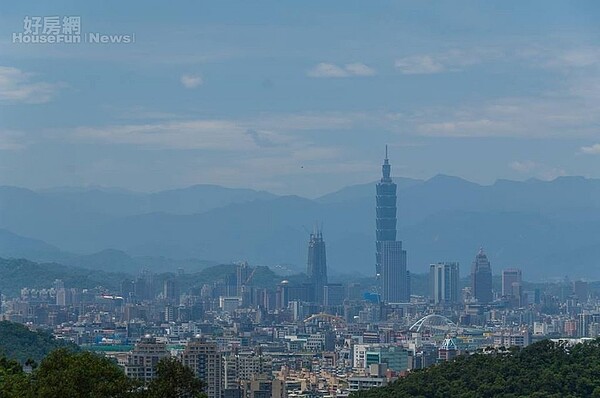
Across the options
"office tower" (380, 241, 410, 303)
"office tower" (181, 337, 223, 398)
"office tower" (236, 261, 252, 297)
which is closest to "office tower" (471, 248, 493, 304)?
"office tower" (380, 241, 410, 303)

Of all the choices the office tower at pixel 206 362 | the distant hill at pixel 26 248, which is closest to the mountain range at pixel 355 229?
the distant hill at pixel 26 248

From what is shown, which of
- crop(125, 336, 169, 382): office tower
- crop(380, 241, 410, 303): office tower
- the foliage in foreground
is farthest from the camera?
crop(380, 241, 410, 303): office tower

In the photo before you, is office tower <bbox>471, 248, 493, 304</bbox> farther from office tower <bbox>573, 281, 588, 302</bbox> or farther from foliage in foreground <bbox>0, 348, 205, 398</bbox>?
foliage in foreground <bbox>0, 348, 205, 398</bbox>

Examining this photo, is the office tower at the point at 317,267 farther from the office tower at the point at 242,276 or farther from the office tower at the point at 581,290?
the office tower at the point at 581,290

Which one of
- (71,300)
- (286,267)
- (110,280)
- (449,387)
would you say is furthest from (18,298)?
(449,387)

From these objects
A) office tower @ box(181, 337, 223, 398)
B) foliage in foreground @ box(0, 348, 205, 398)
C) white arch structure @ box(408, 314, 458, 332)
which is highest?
white arch structure @ box(408, 314, 458, 332)

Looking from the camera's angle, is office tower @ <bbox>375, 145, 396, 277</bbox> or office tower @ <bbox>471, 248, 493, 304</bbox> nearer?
office tower @ <bbox>471, 248, 493, 304</bbox>
